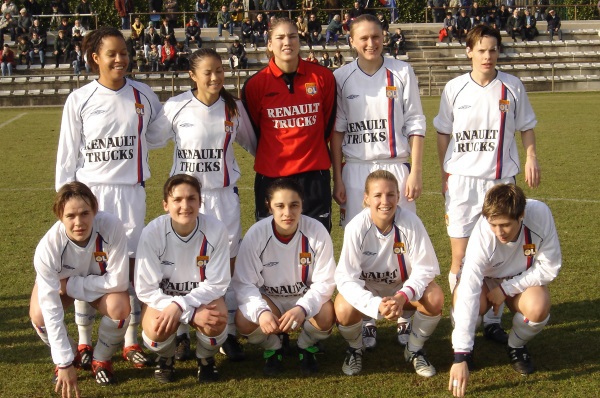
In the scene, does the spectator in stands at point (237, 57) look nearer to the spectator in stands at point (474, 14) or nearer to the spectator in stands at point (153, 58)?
the spectator in stands at point (153, 58)

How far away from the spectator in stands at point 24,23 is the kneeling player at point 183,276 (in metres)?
26.0

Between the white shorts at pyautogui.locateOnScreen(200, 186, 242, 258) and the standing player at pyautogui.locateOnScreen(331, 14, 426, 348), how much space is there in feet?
2.17

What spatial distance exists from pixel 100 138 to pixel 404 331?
7.12 ft

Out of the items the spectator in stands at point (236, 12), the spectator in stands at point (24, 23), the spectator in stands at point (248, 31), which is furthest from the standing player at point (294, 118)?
the spectator in stands at point (236, 12)

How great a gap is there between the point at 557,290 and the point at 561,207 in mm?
3013

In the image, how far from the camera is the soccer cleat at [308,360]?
4.39m

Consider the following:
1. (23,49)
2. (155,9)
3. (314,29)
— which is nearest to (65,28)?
(23,49)

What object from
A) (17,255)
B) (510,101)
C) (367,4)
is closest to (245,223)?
(17,255)

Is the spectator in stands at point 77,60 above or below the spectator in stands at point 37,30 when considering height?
below

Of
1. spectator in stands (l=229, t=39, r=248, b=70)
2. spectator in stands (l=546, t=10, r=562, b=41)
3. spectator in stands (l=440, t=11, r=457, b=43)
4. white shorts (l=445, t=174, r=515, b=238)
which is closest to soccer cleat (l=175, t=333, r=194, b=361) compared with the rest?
white shorts (l=445, t=174, r=515, b=238)

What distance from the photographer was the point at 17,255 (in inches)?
276

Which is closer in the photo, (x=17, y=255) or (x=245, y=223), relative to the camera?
(x=17, y=255)

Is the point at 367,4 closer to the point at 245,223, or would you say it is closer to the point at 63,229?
the point at 245,223

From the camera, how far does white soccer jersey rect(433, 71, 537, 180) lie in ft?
15.9
